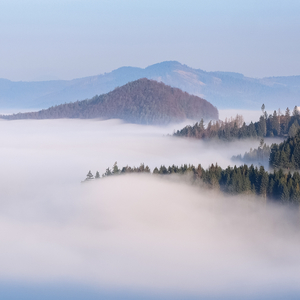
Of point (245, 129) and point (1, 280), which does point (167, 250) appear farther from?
point (245, 129)

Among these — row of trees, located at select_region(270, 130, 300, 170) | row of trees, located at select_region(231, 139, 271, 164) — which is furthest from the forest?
row of trees, located at select_region(270, 130, 300, 170)

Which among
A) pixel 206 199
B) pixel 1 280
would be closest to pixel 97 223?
pixel 1 280

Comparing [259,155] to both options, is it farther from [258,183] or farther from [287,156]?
[258,183]

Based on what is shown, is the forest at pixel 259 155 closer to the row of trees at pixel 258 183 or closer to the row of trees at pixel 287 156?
the row of trees at pixel 287 156

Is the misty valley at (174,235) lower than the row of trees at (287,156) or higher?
lower

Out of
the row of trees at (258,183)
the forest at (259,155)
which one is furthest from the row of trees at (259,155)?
the row of trees at (258,183)

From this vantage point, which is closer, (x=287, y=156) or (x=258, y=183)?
(x=258, y=183)

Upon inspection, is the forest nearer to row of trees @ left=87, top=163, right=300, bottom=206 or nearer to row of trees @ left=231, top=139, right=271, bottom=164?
row of trees @ left=231, top=139, right=271, bottom=164

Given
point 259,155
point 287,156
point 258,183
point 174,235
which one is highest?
point 287,156

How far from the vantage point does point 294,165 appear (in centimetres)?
11069

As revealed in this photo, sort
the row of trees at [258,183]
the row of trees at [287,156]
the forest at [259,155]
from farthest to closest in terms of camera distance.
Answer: the forest at [259,155] → the row of trees at [287,156] → the row of trees at [258,183]

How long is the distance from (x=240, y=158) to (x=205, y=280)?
257 ft

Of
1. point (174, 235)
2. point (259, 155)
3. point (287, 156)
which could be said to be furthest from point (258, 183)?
point (259, 155)

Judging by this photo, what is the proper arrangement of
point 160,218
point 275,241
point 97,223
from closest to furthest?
1. point 275,241
2. point 160,218
3. point 97,223
